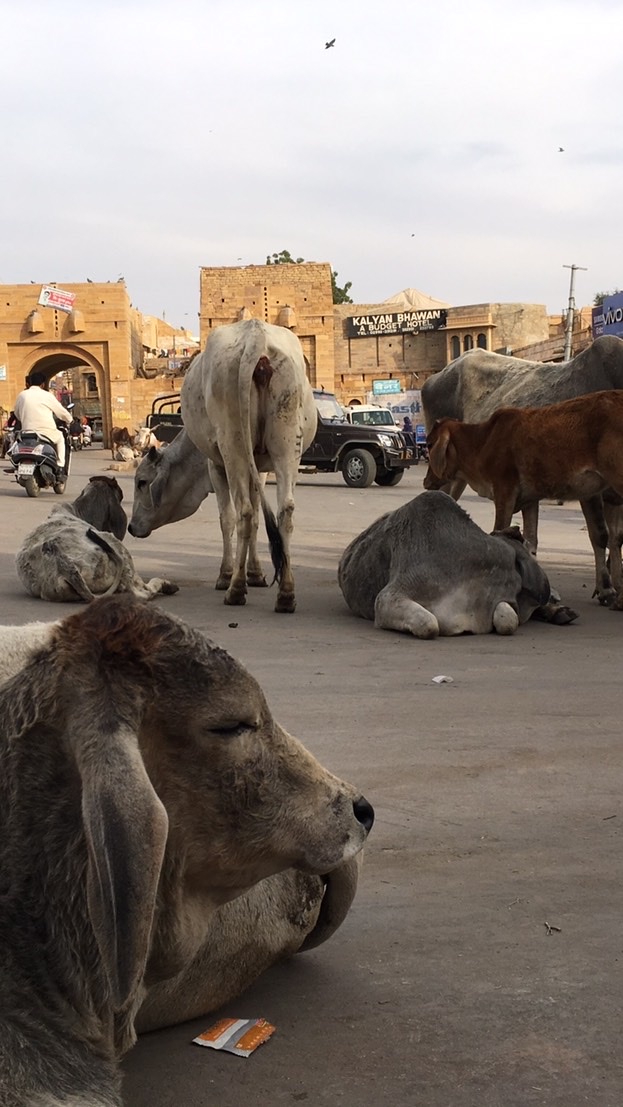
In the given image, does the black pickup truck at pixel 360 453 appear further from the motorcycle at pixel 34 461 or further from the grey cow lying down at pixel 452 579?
the grey cow lying down at pixel 452 579

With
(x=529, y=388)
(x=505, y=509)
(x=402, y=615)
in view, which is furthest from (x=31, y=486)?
(x=402, y=615)

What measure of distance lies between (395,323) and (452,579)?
63.0 m

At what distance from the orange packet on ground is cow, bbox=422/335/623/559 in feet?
23.0

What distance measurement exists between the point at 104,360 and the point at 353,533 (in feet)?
136

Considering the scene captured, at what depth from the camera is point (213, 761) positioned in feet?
8.12

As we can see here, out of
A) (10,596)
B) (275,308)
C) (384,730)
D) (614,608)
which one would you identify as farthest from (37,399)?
(275,308)

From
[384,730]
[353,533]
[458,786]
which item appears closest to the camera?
[458,786]

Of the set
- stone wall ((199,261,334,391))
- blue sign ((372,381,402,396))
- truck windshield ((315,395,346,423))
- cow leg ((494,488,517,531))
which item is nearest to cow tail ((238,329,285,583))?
cow leg ((494,488,517,531))

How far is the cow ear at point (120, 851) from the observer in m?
2.12

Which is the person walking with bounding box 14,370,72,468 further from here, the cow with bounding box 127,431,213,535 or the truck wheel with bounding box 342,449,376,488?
the truck wheel with bounding box 342,449,376,488

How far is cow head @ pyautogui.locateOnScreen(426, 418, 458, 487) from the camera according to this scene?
1012 centimetres

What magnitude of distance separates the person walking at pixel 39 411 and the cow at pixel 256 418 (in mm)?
10463

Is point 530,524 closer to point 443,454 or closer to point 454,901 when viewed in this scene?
point 443,454

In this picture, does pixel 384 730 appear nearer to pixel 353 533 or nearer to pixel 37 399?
pixel 353 533
